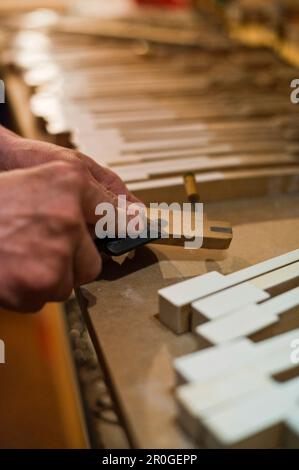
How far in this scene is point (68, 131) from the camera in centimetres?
163

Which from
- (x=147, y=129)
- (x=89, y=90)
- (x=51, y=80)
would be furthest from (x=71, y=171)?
(x=51, y=80)

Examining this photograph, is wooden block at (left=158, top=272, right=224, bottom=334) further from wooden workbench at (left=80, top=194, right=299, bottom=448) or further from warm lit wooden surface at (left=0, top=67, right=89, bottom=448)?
warm lit wooden surface at (left=0, top=67, right=89, bottom=448)

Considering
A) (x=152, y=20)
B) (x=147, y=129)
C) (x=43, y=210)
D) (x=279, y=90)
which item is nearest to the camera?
(x=43, y=210)

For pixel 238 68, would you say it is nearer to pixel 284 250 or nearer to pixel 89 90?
pixel 89 90

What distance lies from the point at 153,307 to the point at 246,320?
21 cm

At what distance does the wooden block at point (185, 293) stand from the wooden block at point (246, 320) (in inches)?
2.7

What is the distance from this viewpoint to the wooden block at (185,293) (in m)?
0.84

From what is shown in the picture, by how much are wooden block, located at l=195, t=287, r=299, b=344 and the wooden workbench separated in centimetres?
8

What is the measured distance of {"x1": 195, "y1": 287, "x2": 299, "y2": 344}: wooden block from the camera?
0.75 m

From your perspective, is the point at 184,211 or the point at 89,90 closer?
the point at 184,211

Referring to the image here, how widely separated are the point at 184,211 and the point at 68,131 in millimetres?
631

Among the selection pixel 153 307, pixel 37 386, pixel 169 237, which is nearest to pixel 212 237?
pixel 169 237

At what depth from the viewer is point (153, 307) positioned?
93 centimetres

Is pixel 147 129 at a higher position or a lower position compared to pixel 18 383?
higher
